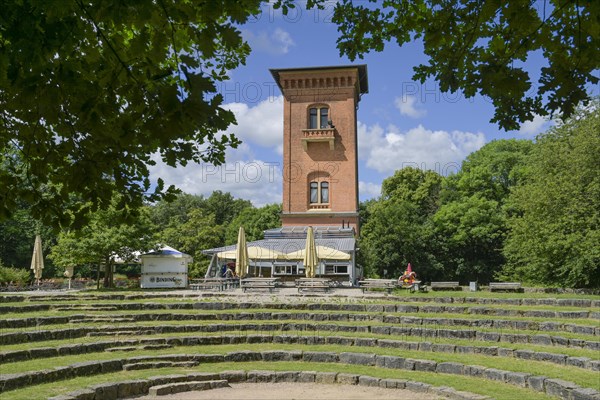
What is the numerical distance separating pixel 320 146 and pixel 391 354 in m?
26.4

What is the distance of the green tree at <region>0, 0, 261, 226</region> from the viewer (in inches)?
120

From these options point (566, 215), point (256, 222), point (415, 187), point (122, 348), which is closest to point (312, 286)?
point (122, 348)

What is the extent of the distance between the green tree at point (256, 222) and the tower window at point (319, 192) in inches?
737

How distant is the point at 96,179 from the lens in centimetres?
425

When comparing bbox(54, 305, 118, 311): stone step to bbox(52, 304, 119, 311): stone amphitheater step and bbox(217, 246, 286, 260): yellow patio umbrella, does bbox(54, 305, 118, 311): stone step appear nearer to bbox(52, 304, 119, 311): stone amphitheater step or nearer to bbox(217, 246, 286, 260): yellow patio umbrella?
bbox(52, 304, 119, 311): stone amphitheater step

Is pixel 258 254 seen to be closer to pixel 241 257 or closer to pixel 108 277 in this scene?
pixel 241 257

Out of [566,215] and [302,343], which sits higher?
[566,215]

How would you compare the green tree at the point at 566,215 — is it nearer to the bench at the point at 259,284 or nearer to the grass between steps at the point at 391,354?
the bench at the point at 259,284

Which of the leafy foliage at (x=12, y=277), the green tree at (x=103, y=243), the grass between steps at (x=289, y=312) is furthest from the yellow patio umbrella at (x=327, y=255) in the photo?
the leafy foliage at (x=12, y=277)

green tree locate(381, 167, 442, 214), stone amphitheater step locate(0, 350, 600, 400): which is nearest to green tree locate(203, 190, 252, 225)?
green tree locate(381, 167, 442, 214)

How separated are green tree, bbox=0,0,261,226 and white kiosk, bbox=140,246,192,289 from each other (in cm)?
2491

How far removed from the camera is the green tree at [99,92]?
3.06 metres

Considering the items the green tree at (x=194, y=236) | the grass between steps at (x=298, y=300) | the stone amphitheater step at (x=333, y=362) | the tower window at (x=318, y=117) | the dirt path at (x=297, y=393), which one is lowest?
the dirt path at (x=297, y=393)

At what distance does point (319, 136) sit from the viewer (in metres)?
37.2
